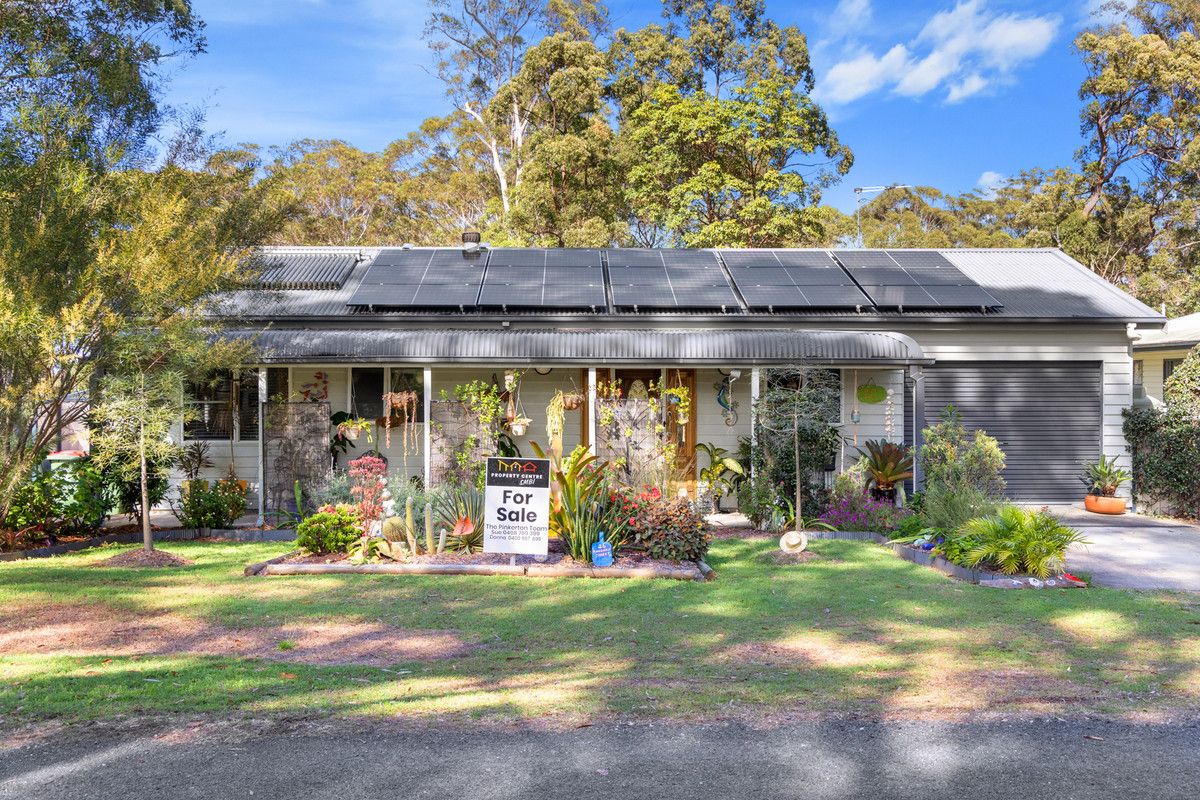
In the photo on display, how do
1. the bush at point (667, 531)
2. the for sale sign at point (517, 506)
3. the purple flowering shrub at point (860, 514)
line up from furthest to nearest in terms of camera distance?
the purple flowering shrub at point (860, 514), the bush at point (667, 531), the for sale sign at point (517, 506)

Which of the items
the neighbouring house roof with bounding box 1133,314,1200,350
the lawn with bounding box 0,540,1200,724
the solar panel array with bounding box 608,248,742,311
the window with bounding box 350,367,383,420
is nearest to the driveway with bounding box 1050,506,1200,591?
the lawn with bounding box 0,540,1200,724

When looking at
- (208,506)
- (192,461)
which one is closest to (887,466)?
(208,506)

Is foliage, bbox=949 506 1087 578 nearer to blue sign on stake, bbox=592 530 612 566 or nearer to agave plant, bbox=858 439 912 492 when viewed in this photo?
agave plant, bbox=858 439 912 492

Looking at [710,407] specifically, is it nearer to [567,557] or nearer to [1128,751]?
[567,557]

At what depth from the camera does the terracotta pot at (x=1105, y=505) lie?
44.4 ft

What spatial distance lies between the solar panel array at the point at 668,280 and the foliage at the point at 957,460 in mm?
4338

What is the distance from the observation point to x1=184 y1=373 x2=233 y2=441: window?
44.5 ft

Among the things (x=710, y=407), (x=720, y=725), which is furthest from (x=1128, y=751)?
(x=710, y=407)

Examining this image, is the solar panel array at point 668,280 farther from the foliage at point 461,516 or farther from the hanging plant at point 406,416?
the foliage at point 461,516

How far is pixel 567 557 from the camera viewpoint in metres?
9.23

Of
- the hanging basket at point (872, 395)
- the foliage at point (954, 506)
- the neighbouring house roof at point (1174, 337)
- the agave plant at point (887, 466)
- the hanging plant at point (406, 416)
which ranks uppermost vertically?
the neighbouring house roof at point (1174, 337)

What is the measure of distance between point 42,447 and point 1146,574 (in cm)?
1198

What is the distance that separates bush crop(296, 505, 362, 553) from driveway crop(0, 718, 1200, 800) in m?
5.27

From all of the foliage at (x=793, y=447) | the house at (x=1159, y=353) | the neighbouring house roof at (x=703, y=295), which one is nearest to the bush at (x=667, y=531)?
the foliage at (x=793, y=447)
